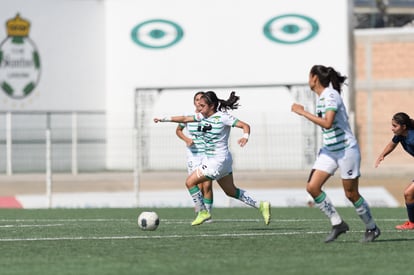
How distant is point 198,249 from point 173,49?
27.2 m

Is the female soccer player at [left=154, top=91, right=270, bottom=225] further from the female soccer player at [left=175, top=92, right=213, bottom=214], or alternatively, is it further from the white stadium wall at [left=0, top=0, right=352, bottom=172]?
the white stadium wall at [left=0, top=0, right=352, bottom=172]

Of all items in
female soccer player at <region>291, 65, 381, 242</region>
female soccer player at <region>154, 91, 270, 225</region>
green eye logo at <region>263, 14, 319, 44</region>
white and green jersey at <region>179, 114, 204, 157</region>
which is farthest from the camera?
green eye logo at <region>263, 14, 319, 44</region>

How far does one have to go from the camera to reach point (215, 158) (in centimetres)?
1716

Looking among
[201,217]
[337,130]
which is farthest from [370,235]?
[201,217]

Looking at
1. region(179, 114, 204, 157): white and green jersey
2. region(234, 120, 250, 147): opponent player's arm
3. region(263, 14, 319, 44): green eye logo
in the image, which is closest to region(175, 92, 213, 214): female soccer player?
region(179, 114, 204, 157): white and green jersey

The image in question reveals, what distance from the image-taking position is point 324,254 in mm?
12297

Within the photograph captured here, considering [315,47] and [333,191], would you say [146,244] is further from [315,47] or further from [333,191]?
[315,47]

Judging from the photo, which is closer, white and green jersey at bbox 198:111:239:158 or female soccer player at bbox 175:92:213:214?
white and green jersey at bbox 198:111:239:158

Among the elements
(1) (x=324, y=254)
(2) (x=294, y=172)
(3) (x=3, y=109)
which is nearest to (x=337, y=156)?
(1) (x=324, y=254)

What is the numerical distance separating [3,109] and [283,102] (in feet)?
30.1

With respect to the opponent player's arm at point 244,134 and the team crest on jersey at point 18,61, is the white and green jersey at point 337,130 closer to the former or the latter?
the opponent player's arm at point 244,134

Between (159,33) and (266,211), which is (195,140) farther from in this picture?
(159,33)

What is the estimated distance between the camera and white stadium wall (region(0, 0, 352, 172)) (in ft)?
127

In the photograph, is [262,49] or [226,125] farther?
[262,49]
